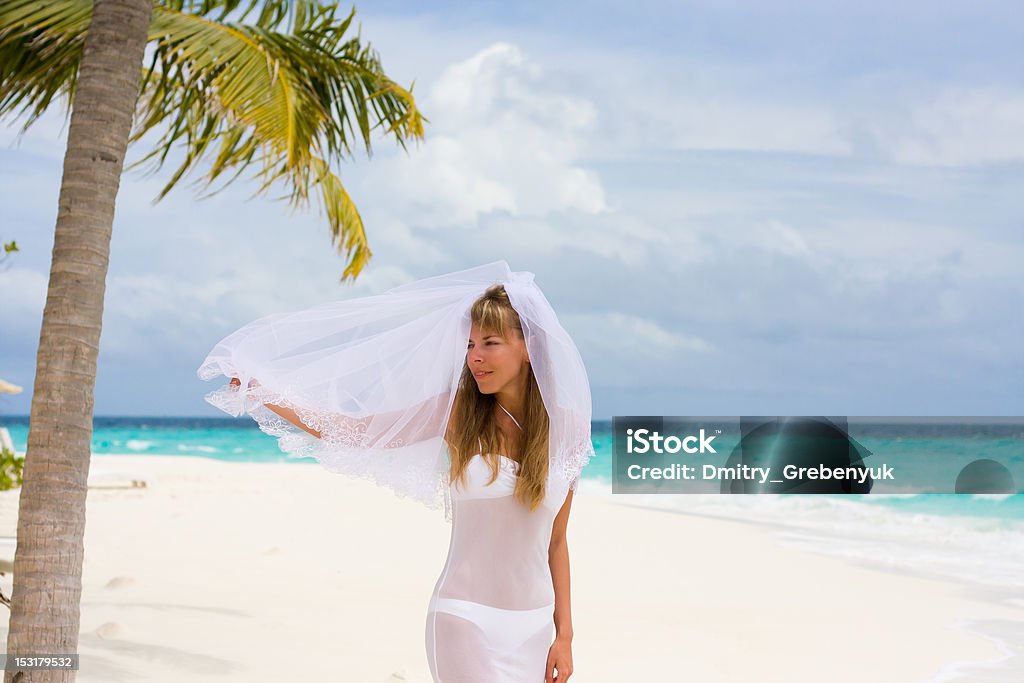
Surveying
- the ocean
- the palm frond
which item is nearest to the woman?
the palm frond

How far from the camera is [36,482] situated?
13.1 feet

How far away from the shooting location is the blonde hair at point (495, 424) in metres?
2.87

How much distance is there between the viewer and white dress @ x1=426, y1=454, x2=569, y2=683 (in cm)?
275

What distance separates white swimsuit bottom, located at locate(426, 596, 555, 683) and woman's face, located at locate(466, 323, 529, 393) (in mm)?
600

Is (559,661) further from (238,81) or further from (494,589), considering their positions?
(238,81)

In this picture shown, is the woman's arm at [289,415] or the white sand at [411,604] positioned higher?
the woman's arm at [289,415]

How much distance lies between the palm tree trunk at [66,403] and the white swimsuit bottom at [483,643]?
1.91 m

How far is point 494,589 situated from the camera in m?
2.81

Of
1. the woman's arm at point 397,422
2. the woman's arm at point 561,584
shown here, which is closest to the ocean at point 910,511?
the woman's arm at point 561,584

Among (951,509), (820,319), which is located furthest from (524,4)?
(951,509)

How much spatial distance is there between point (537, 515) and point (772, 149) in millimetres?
50825

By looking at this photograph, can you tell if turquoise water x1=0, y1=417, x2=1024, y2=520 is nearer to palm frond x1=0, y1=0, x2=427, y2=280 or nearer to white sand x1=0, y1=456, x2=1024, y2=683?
white sand x1=0, y1=456, x2=1024, y2=683
